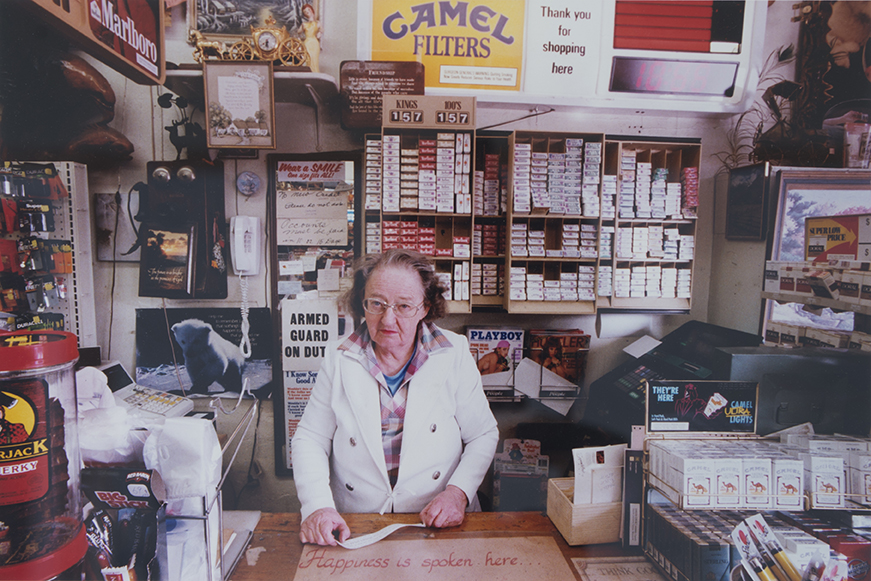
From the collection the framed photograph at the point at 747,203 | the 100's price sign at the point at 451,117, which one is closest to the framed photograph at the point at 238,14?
the 100's price sign at the point at 451,117

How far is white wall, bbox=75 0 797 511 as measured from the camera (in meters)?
2.28

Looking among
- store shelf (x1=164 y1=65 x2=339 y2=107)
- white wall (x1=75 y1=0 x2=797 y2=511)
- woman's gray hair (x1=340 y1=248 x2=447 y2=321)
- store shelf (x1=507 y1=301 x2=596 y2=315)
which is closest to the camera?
woman's gray hair (x1=340 y1=248 x2=447 y2=321)

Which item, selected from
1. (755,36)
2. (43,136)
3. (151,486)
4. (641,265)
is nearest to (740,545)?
(151,486)

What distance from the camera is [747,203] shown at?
99.5 inches

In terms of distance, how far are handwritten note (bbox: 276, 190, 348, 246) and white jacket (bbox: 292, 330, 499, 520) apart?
3.67ft

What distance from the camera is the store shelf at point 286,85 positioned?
1.95m

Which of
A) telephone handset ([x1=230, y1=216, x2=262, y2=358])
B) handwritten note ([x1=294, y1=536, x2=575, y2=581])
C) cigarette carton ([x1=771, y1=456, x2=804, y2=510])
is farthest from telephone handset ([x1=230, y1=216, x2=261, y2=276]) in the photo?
cigarette carton ([x1=771, y1=456, x2=804, y2=510])

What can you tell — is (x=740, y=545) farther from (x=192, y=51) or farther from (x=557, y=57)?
(x=192, y=51)

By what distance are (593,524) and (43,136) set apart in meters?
2.94

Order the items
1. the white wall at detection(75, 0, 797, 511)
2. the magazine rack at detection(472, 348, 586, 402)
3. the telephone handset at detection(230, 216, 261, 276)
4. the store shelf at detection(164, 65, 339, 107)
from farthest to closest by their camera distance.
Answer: the magazine rack at detection(472, 348, 586, 402)
the telephone handset at detection(230, 216, 261, 276)
the white wall at detection(75, 0, 797, 511)
the store shelf at detection(164, 65, 339, 107)

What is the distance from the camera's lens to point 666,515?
109 cm

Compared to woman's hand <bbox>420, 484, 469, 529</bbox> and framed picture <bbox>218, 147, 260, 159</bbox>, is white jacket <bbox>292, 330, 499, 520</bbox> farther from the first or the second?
framed picture <bbox>218, 147, 260, 159</bbox>

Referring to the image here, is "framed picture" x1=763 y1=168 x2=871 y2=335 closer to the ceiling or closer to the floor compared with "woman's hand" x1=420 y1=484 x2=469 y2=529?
closer to the ceiling

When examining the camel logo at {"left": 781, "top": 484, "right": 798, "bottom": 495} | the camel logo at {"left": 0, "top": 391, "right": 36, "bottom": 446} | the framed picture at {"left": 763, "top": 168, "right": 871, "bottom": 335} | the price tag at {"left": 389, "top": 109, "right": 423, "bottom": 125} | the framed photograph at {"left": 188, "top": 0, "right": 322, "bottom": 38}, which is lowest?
the camel logo at {"left": 781, "top": 484, "right": 798, "bottom": 495}
